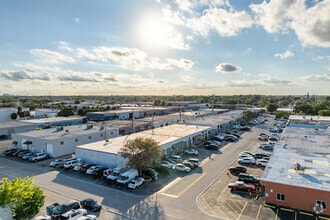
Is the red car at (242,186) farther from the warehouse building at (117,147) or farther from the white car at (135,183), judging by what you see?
the warehouse building at (117,147)

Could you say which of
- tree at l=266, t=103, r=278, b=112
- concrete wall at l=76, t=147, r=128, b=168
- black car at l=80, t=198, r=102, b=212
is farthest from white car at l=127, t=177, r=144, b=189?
tree at l=266, t=103, r=278, b=112

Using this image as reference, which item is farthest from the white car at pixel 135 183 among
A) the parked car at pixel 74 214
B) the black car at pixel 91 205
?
the parked car at pixel 74 214

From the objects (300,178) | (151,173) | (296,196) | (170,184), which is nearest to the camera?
(296,196)

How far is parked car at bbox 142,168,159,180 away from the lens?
1062 inches

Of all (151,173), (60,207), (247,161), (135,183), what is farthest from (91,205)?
(247,161)

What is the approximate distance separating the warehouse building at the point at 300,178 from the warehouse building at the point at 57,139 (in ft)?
97.0

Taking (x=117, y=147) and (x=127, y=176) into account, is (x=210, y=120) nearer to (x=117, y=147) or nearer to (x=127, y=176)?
(x=117, y=147)

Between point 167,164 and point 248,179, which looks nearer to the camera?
point 248,179

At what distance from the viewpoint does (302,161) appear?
84.8ft

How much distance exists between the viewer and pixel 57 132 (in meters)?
42.5

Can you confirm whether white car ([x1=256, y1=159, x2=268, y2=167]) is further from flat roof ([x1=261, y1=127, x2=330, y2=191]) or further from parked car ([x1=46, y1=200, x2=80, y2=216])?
parked car ([x1=46, y1=200, x2=80, y2=216])

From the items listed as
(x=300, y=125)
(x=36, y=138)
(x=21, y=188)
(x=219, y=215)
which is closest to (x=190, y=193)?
(x=219, y=215)

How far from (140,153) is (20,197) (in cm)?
1225

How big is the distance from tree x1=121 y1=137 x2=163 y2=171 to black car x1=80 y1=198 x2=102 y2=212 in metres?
6.65
